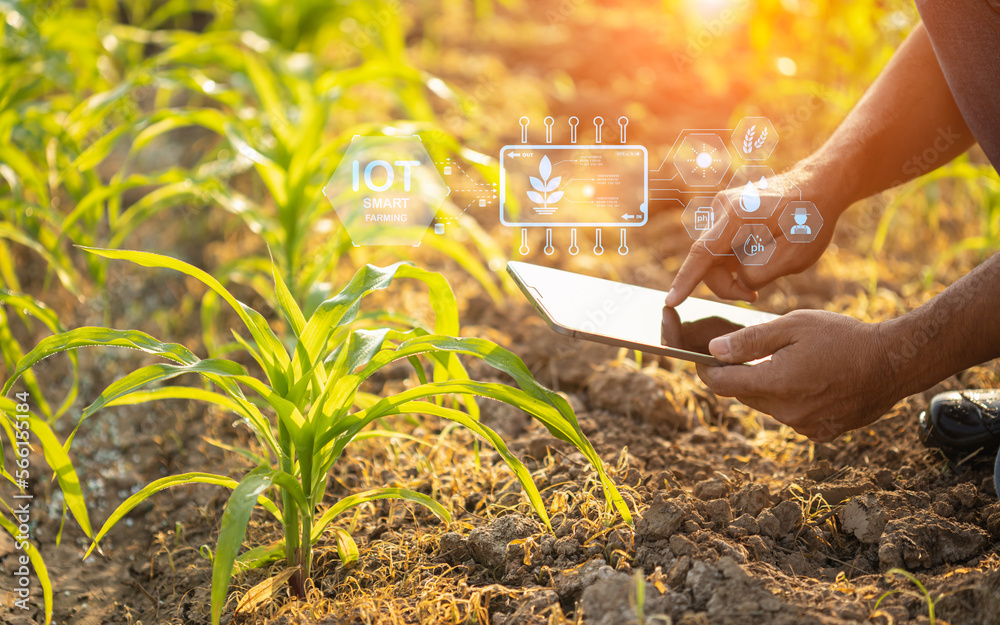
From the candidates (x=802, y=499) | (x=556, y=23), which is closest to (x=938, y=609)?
(x=802, y=499)

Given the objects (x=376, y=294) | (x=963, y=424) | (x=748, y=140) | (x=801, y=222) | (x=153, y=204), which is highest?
(x=748, y=140)

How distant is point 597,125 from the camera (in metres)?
2.71

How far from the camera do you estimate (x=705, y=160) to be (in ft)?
5.15

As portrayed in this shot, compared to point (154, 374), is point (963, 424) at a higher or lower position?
lower

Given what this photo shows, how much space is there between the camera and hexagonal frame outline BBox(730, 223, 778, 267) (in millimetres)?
1130

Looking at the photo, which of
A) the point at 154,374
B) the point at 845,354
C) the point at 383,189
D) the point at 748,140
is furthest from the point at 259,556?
the point at 748,140

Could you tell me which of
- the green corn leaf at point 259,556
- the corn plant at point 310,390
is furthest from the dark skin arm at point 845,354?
the green corn leaf at point 259,556

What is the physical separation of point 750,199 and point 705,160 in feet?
1.51

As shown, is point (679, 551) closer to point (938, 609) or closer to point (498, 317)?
point (938, 609)

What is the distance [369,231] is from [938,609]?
47.8 inches

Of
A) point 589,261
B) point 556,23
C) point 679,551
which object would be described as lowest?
point 679,551

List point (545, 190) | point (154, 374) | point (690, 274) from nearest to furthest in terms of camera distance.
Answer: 1. point (154, 374)
2. point (690, 274)
3. point (545, 190)

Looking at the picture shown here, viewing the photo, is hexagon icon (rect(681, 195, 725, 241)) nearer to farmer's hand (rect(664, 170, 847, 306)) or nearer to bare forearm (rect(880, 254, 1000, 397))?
farmer's hand (rect(664, 170, 847, 306))

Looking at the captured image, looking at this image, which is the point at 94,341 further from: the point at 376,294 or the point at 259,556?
the point at 376,294
